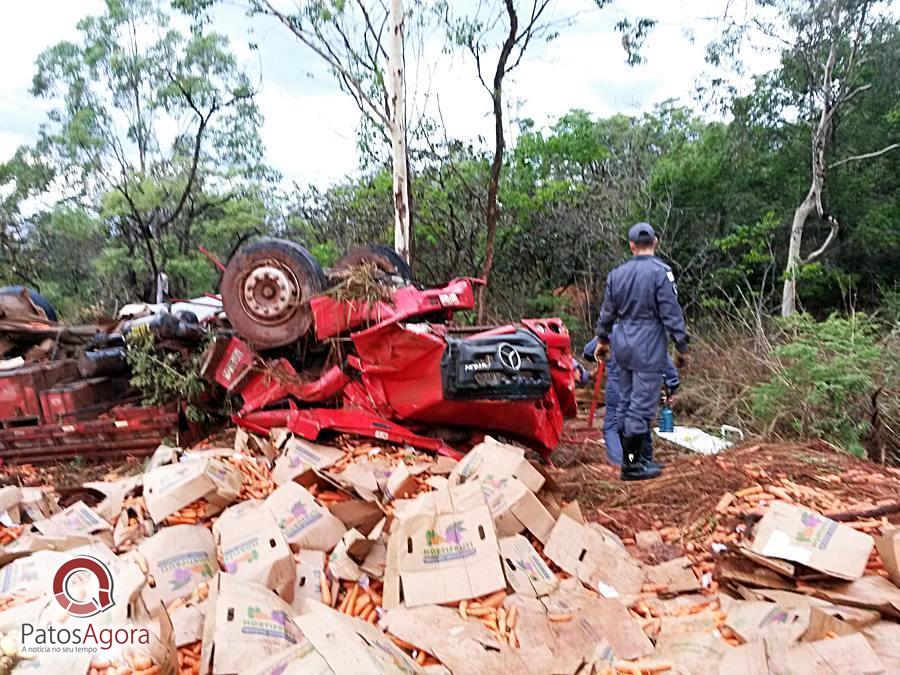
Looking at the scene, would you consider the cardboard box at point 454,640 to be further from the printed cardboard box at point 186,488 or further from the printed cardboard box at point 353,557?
the printed cardboard box at point 186,488

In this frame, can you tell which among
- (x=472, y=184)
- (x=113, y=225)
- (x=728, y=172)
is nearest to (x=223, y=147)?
(x=113, y=225)

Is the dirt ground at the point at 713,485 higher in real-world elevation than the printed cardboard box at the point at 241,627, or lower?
lower

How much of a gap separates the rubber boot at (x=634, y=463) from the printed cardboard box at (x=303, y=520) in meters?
2.04

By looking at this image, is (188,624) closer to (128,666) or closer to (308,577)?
(128,666)

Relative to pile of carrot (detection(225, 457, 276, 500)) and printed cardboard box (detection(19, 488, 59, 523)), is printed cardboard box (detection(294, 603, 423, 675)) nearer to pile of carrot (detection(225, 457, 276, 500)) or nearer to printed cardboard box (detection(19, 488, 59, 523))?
pile of carrot (detection(225, 457, 276, 500))

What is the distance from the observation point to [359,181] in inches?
494

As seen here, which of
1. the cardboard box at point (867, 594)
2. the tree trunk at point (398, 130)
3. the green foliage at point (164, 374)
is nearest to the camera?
the cardboard box at point (867, 594)

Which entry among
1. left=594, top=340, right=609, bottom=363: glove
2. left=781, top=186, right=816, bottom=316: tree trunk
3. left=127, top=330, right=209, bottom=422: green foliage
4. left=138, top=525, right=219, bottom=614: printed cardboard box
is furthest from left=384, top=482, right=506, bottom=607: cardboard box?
left=781, top=186, right=816, bottom=316: tree trunk

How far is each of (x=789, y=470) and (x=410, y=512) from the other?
2566 mm

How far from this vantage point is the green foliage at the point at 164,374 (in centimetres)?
496

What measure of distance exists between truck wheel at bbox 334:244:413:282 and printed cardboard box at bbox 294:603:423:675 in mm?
3566

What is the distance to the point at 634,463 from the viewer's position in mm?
4430

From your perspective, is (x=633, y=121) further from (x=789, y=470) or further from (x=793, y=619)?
(x=793, y=619)

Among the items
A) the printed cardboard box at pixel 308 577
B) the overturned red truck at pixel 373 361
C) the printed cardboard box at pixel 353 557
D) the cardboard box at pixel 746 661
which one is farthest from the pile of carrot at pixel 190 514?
the cardboard box at pixel 746 661
